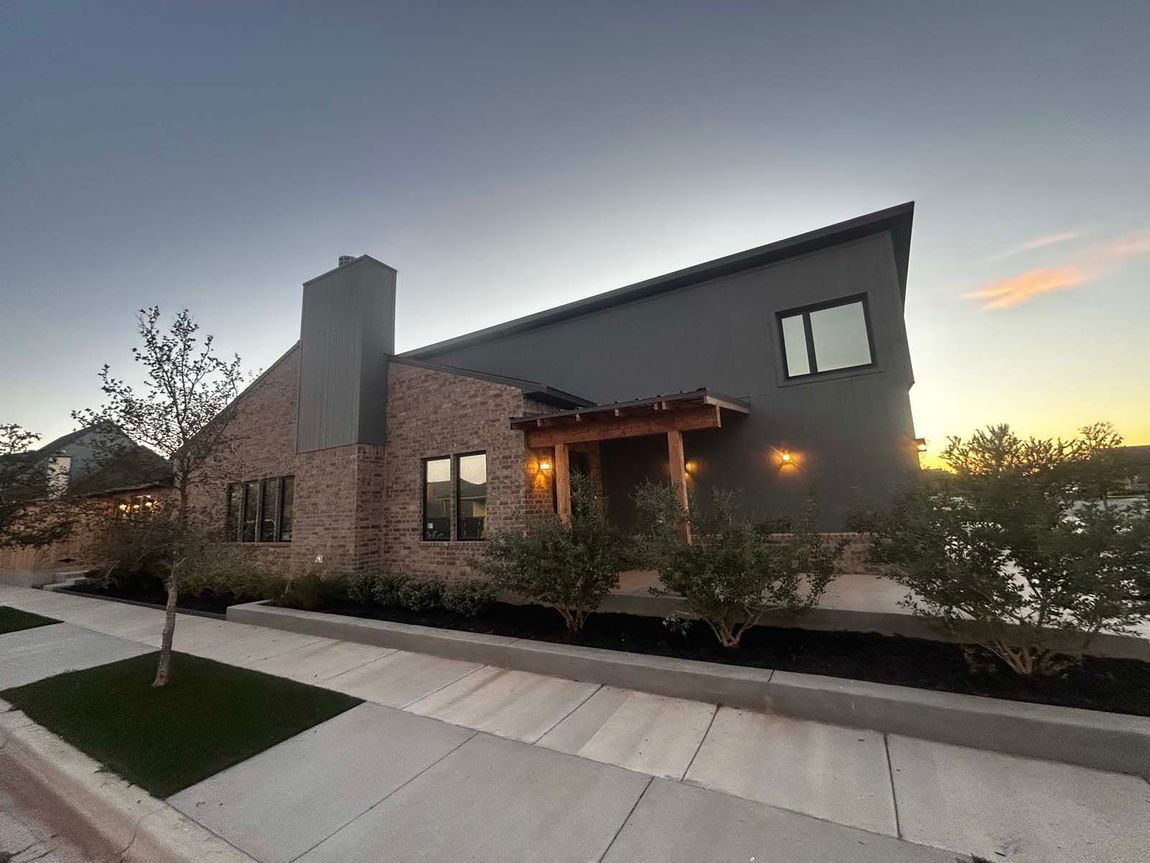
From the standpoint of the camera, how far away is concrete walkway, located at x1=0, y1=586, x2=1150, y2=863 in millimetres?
2393

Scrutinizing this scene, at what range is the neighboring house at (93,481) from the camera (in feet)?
17.8

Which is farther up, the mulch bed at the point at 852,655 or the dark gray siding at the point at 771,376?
the dark gray siding at the point at 771,376

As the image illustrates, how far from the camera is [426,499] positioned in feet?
33.0

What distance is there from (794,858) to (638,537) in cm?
321

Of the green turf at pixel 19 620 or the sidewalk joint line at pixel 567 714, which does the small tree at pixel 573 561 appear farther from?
the green turf at pixel 19 620

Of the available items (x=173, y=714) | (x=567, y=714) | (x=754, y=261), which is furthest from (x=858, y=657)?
(x=754, y=261)

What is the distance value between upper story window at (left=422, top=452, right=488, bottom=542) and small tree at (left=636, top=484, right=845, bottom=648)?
494 cm

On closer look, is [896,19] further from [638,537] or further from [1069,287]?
[638,537]

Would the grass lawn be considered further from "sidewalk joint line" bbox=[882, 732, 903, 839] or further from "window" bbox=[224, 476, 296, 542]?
"window" bbox=[224, 476, 296, 542]

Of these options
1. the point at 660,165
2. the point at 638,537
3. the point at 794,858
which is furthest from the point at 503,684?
the point at 660,165

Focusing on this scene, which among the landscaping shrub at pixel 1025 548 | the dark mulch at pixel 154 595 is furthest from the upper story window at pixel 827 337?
the dark mulch at pixel 154 595

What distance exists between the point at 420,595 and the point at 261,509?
22.9 feet

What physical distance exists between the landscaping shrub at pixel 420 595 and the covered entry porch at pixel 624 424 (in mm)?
2558

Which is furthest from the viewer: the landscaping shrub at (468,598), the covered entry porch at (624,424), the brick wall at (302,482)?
the brick wall at (302,482)
